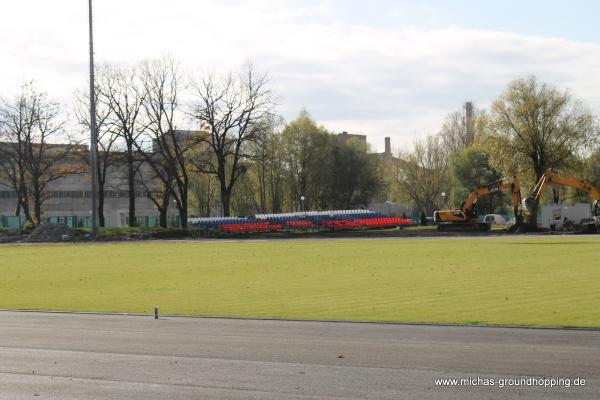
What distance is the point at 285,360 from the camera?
43.4ft

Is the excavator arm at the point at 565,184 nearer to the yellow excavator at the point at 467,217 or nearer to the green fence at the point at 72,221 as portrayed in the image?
the yellow excavator at the point at 467,217

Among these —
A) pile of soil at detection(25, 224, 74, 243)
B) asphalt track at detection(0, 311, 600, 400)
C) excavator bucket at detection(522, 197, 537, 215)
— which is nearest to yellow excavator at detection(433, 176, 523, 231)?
excavator bucket at detection(522, 197, 537, 215)

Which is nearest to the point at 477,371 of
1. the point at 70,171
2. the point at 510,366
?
the point at 510,366

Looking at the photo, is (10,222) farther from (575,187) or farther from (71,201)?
(575,187)

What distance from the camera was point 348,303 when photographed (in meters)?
21.6

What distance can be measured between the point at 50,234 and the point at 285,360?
6348cm

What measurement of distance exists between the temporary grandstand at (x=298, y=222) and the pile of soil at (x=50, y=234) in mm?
13015

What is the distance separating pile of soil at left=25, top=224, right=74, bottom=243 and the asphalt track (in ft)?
183

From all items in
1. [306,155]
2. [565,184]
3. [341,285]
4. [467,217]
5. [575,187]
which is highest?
[306,155]

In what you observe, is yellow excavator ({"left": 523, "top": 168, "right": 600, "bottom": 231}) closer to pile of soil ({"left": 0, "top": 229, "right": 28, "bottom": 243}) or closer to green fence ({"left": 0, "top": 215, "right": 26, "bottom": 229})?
pile of soil ({"left": 0, "top": 229, "right": 28, "bottom": 243})

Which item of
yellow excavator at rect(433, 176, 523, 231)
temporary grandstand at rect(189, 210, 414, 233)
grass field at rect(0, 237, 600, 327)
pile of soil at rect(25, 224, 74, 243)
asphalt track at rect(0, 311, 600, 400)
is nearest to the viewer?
asphalt track at rect(0, 311, 600, 400)

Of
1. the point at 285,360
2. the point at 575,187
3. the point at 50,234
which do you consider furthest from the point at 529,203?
the point at 285,360

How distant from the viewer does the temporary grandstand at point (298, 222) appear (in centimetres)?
8181

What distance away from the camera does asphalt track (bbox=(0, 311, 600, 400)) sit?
10883 mm
